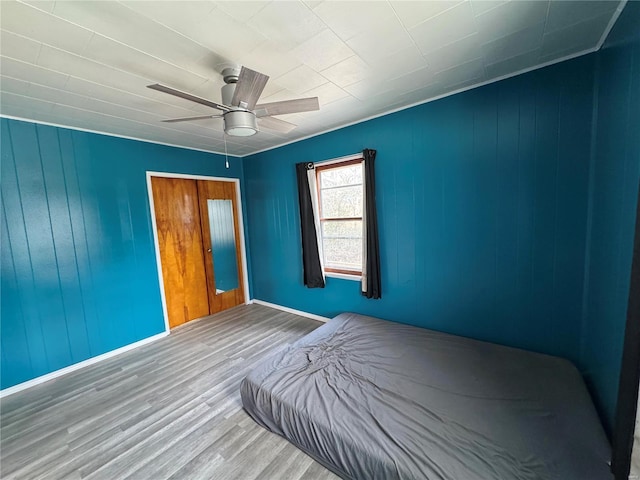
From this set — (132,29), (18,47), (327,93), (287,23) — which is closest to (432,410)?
(287,23)

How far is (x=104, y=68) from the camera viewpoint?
65.6 inches

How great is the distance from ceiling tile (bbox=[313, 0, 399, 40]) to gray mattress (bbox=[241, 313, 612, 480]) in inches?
88.3

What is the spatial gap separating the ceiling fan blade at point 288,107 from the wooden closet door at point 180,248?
2.28 metres

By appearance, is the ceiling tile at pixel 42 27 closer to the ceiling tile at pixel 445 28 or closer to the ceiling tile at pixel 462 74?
the ceiling tile at pixel 445 28

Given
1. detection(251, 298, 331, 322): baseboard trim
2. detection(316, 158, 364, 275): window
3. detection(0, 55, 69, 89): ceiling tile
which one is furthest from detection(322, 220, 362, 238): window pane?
detection(0, 55, 69, 89): ceiling tile

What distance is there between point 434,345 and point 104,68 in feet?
10.7

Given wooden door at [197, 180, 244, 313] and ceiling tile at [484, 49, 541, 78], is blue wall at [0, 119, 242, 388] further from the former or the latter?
ceiling tile at [484, 49, 541, 78]

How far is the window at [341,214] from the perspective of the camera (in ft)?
10.2

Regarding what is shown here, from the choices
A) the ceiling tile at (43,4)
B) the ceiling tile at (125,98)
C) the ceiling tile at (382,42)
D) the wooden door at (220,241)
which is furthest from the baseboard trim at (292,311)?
the ceiling tile at (43,4)

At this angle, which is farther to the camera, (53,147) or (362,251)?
(362,251)

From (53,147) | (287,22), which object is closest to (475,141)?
(287,22)

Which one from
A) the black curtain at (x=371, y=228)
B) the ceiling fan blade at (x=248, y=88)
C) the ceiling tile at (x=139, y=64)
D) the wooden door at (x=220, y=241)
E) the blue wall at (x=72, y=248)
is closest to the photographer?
the ceiling fan blade at (x=248, y=88)

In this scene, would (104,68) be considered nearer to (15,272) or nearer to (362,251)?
(15,272)

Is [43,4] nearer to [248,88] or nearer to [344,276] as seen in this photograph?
[248,88]
